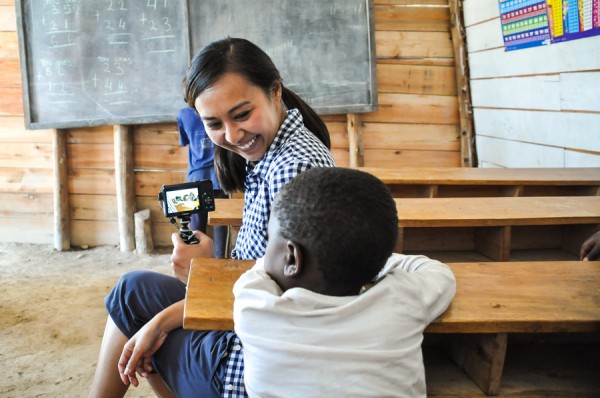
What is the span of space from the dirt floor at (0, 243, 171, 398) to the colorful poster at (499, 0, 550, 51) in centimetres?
248

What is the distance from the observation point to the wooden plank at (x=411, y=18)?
4184 millimetres

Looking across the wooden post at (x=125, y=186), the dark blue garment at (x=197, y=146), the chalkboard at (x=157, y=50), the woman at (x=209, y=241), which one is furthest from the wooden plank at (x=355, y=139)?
the woman at (x=209, y=241)

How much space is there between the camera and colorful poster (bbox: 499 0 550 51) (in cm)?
301

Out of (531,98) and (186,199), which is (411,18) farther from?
(186,199)

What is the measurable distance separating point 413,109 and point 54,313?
2647mm

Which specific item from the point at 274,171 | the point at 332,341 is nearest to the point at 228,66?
the point at 274,171

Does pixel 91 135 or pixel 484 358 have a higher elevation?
pixel 91 135

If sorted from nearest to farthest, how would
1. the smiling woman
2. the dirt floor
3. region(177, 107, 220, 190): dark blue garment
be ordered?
the smiling woman
the dirt floor
region(177, 107, 220, 190): dark blue garment

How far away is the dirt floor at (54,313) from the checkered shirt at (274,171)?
1.26 m

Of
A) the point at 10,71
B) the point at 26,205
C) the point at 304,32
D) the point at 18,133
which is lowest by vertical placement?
the point at 26,205

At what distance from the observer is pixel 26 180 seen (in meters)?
4.51

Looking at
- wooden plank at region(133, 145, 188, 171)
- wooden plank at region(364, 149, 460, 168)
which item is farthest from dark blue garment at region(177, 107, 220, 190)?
wooden plank at region(364, 149, 460, 168)

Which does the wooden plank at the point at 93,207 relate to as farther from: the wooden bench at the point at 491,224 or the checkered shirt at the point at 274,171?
the checkered shirt at the point at 274,171

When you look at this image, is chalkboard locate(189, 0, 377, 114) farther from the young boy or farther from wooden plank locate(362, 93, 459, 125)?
the young boy
